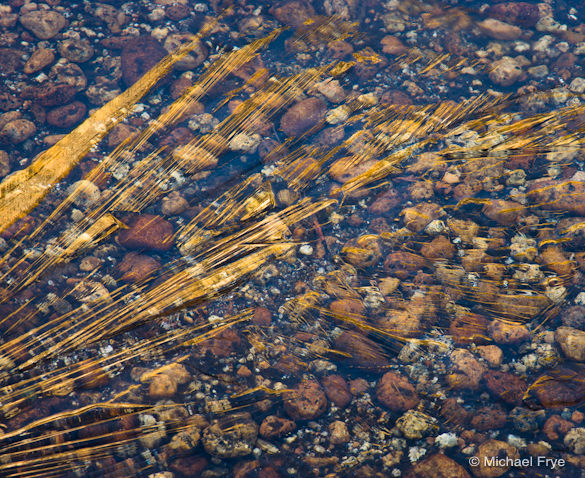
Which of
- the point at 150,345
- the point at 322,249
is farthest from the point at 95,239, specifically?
the point at 322,249

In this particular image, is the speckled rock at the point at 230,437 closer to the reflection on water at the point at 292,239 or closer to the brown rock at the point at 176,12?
the reflection on water at the point at 292,239

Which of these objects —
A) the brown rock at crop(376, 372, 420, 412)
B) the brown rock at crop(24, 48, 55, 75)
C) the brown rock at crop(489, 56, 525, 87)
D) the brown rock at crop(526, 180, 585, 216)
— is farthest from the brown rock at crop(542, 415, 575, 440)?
the brown rock at crop(24, 48, 55, 75)

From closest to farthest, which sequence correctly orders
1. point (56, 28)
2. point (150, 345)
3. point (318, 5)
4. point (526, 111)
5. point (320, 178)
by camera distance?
point (150, 345), point (320, 178), point (526, 111), point (56, 28), point (318, 5)

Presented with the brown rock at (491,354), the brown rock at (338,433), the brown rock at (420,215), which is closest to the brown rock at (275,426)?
the brown rock at (338,433)

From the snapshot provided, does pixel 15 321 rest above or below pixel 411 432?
above

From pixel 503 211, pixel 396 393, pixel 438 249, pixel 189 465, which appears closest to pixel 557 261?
pixel 503 211

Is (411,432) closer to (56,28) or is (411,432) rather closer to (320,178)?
(320,178)

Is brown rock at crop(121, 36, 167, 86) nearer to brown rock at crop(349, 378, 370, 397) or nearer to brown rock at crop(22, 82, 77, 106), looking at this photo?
brown rock at crop(22, 82, 77, 106)
